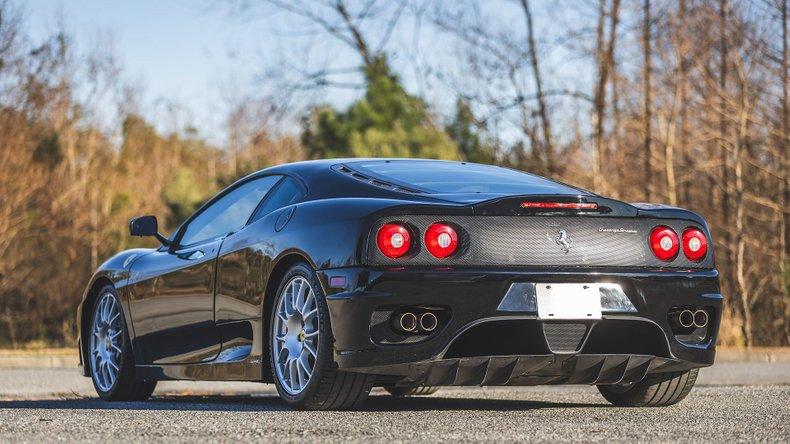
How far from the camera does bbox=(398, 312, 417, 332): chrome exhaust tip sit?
5.70 meters

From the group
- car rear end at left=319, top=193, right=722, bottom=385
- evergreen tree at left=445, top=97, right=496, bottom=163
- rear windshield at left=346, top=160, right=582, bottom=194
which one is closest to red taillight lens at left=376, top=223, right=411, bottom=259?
car rear end at left=319, top=193, right=722, bottom=385

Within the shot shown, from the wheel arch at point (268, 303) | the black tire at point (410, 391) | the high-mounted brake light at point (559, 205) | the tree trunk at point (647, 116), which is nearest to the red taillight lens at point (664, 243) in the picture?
the high-mounted brake light at point (559, 205)

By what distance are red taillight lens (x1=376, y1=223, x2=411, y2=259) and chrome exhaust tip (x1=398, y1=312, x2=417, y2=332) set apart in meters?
0.26

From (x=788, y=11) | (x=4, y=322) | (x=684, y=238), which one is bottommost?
(x=4, y=322)

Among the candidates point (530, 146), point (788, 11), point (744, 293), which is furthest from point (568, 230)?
point (530, 146)

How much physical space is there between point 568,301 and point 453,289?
21.0 inches

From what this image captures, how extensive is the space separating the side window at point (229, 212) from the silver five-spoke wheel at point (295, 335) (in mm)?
916

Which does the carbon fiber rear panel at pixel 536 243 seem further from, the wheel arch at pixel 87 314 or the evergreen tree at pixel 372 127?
the evergreen tree at pixel 372 127

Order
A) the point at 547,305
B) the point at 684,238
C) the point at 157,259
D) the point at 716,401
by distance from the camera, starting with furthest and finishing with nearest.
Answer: the point at 157,259 → the point at 716,401 → the point at 684,238 → the point at 547,305

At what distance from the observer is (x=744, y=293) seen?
54.4 feet

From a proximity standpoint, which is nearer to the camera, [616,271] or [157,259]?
[616,271]

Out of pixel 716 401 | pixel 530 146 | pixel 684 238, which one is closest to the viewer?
pixel 684 238

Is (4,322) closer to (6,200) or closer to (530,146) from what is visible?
(6,200)

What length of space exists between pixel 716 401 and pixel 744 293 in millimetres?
9998
